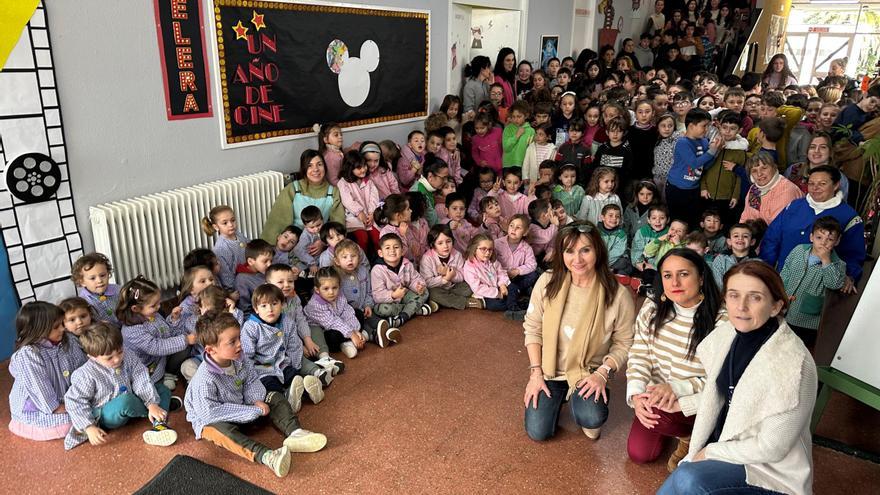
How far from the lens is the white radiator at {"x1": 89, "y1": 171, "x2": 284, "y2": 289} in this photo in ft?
11.6

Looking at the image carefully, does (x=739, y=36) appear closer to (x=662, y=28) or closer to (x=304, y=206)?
(x=662, y=28)

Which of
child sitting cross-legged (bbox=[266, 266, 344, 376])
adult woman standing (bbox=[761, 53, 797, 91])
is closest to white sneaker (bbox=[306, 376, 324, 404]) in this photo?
child sitting cross-legged (bbox=[266, 266, 344, 376])

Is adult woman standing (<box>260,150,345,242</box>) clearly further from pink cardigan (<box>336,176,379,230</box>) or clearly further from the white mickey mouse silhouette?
the white mickey mouse silhouette

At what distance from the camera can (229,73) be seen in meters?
4.15

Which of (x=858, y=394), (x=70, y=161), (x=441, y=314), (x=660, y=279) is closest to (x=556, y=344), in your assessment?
(x=660, y=279)

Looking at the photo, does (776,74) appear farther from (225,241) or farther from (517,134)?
(225,241)

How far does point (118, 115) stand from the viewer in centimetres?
362

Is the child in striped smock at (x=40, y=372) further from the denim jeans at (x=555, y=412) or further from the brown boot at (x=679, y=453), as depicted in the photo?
the brown boot at (x=679, y=453)

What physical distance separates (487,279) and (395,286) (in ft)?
2.21

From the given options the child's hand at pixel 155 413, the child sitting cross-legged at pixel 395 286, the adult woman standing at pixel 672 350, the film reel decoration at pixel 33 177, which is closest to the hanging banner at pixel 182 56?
the film reel decoration at pixel 33 177

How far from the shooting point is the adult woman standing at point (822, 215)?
3.73 m

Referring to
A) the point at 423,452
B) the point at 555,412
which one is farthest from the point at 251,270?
the point at 555,412

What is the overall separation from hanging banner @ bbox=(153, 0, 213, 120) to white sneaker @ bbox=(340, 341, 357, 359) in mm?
1858

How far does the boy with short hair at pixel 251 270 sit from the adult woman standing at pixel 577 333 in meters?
1.70
